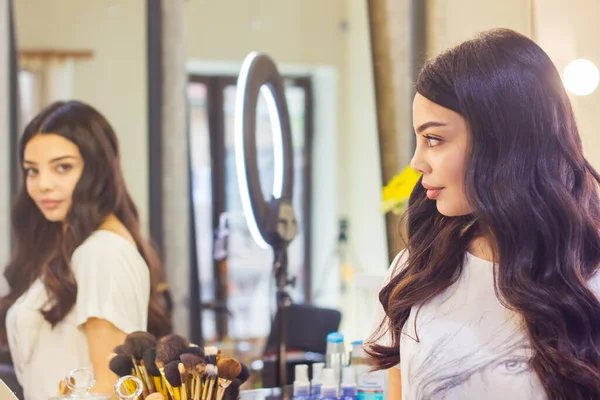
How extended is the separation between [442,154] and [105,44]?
171cm

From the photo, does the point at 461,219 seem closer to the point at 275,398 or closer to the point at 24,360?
the point at 275,398

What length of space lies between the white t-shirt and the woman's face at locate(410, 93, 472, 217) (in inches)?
4.6

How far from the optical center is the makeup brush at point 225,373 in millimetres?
1271

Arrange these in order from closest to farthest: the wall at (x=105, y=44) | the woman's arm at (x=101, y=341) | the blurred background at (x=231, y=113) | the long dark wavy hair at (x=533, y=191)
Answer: the long dark wavy hair at (x=533, y=191)
the woman's arm at (x=101, y=341)
the blurred background at (x=231, y=113)
the wall at (x=105, y=44)

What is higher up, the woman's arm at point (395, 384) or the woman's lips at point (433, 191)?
the woman's lips at point (433, 191)

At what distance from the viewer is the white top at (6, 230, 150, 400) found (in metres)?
1.71

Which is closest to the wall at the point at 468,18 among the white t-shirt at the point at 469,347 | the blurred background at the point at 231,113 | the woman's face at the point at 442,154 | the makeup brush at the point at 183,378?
the blurred background at the point at 231,113

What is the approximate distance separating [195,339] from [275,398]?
1152 millimetres

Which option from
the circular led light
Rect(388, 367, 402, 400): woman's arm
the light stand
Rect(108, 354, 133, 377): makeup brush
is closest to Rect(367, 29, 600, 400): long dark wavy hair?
Rect(388, 367, 402, 400): woman's arm

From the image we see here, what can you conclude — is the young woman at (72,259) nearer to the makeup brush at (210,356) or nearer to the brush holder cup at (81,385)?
the brush holder cup at (81,385)

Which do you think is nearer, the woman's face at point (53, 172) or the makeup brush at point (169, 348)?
the makeup brush at point (169, 348)

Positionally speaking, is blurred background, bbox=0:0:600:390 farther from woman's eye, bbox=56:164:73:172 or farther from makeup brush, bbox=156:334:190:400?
makeup brush, bbox=156:334:190:400

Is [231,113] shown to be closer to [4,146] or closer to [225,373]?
[4,146]

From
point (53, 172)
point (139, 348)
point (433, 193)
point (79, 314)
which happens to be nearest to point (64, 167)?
point (53, 172)
